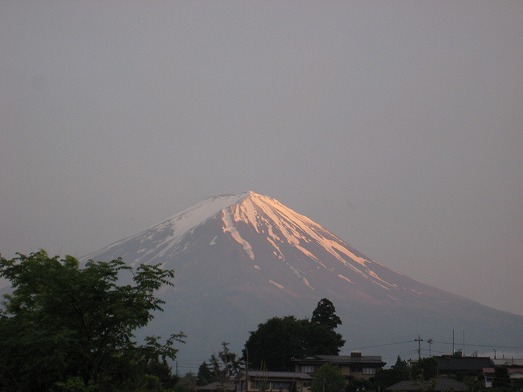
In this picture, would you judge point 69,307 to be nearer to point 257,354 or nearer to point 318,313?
point 257,354

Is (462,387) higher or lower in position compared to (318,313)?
lower

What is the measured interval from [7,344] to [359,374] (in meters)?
58.8

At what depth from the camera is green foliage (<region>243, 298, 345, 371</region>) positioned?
82375mm

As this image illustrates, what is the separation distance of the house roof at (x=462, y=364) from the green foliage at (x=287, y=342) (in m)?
11.3

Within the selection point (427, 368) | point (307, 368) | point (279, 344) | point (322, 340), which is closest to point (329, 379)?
point (427, 368)

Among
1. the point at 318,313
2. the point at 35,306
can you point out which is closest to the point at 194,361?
the point at 318,313

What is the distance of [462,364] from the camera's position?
7819 cm

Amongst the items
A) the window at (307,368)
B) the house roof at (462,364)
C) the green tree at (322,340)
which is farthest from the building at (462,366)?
the green tree at (322,340)

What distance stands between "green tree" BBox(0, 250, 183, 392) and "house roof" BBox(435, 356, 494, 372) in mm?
55177

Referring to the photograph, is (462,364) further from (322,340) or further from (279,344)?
(279,344)

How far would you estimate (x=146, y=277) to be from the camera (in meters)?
23.5

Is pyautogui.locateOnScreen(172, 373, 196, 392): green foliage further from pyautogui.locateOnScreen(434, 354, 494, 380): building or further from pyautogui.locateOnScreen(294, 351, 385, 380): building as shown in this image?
pyautogui.locateOnScreen(434, 354, 494, 380): building

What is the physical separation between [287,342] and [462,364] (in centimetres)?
1569

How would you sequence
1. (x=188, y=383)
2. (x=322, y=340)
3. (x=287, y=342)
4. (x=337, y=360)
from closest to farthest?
(x=188, y=383)
(x=337, y=360)
(x=287, y=342)
(x=322, y=340)
